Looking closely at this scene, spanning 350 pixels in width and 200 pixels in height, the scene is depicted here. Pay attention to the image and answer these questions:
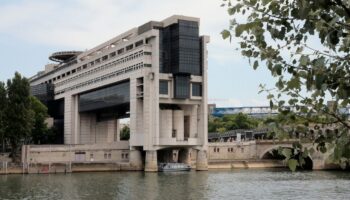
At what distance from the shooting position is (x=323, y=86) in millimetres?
7961

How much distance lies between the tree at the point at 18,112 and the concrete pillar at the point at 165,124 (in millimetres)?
24675

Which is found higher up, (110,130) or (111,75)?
(111,75)

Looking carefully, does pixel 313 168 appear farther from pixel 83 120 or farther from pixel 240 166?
pixel 83 120

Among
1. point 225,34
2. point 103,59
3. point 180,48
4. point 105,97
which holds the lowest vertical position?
point 225,34

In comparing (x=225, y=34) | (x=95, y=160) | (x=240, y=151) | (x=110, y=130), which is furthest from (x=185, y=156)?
(x=225, y=34)

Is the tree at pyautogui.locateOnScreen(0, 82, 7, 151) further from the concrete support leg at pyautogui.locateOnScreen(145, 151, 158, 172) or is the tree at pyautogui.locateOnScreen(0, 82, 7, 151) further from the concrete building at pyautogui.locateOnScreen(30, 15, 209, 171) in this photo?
the concrete support leg at pyautogui.locateOnScreen(145, 151, 158, 172)

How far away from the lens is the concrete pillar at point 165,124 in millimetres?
111312

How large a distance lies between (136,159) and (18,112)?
80.6 feet

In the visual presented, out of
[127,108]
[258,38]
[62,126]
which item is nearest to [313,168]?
[127,108]

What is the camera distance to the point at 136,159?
112 m

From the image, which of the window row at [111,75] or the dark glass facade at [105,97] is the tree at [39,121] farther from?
the window row at [111,75]

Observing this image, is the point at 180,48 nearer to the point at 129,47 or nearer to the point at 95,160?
the point at 129,47

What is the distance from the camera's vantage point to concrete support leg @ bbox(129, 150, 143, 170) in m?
111

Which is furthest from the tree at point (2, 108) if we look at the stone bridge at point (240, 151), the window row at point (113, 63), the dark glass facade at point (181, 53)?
the stone bridge at point (240, 151)
